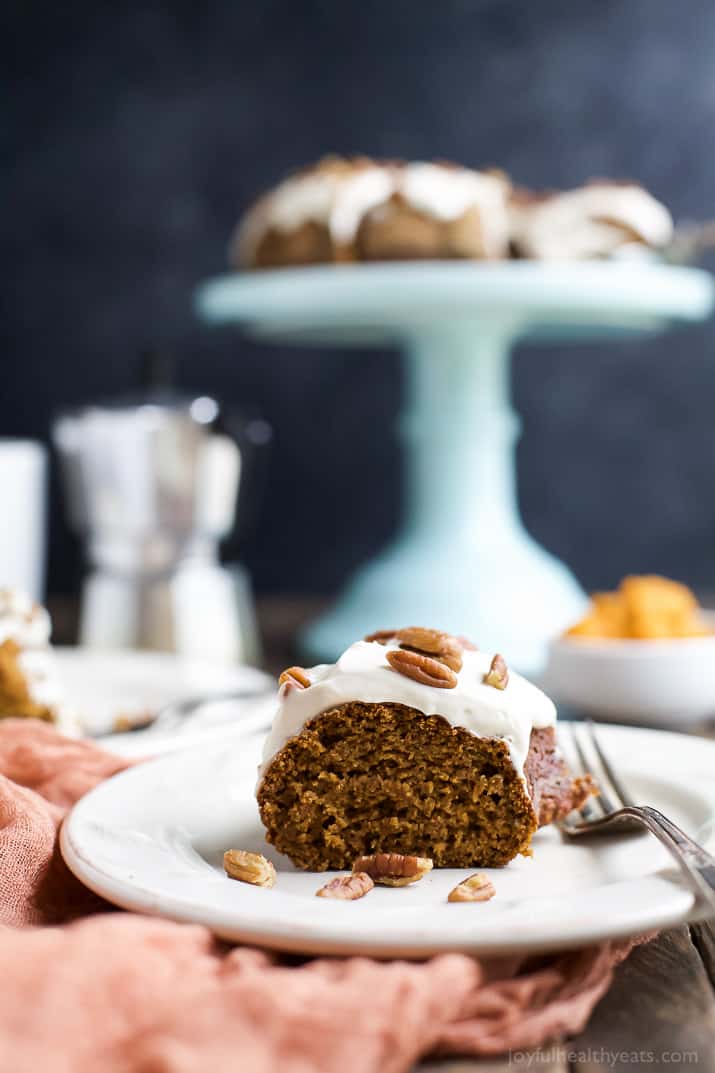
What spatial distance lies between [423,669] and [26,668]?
1.59 ft

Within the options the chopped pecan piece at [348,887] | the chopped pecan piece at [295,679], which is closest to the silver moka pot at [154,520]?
the chopped pecan piece at [295,679]

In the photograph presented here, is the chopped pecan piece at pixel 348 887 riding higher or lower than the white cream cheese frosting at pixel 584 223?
lower

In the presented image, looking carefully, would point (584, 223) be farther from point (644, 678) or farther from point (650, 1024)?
point (650, 1024)

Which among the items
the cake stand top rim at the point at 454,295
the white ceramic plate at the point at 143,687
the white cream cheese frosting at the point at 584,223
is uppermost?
the white cream cheese frosting at the point at 584,223

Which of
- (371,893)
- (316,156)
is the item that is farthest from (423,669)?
(316,156)

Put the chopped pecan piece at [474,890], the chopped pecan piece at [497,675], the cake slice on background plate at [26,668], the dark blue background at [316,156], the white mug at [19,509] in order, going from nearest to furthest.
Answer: the chopped pecan piece at [474,890], the chopped pecan piece at [497,675], the cake slice on background plate at [26,668], the white mug at [19,509], the dark blue background at [316,156]

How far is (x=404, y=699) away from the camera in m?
0.73

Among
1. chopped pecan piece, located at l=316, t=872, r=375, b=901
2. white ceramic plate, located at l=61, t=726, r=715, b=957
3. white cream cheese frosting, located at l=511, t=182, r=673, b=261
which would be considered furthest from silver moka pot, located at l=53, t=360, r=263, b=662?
chopped pecan piece, located at l=316, t=872, r=375, b=901

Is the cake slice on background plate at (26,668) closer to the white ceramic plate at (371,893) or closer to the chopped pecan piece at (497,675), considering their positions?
the white ceramic plate at (371,893)

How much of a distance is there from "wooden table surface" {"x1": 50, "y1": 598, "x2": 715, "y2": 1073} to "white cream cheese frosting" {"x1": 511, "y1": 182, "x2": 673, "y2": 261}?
4.19 ft

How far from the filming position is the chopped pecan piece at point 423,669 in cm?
73

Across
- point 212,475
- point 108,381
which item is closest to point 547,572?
point 212,475

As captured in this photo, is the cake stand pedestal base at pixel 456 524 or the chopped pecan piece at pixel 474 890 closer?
the chopped pecan piece at pixel 474 890

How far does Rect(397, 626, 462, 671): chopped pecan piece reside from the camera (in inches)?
29.3
